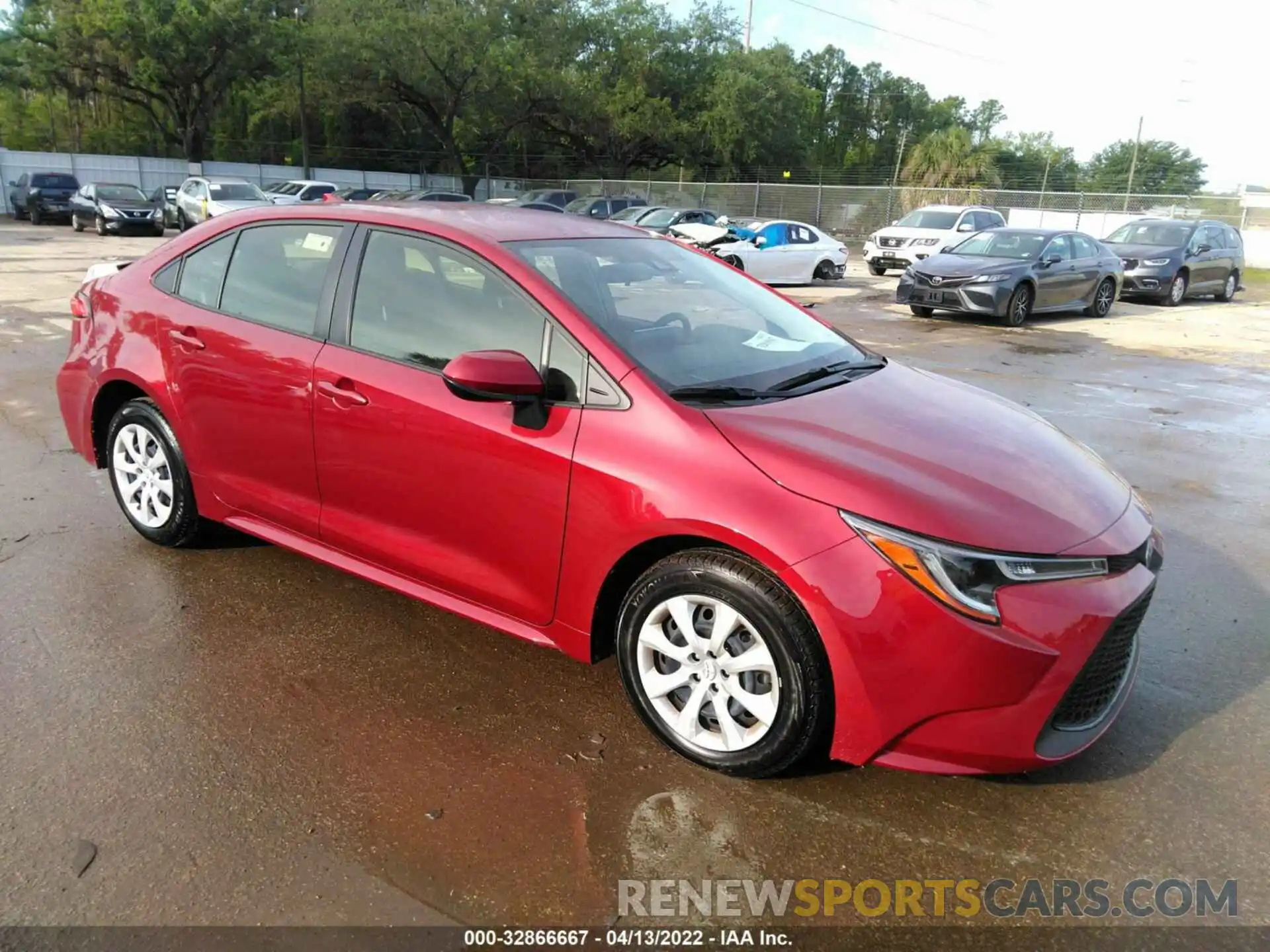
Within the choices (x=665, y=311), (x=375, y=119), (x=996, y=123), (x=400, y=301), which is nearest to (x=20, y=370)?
(x=400, y=301)

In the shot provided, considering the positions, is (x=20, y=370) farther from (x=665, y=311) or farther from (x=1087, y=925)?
(x=1087, y=925)

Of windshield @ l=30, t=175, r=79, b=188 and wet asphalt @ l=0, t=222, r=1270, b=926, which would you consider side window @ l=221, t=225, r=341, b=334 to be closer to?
wet asphalt @ l=0, t=222, r=1270, b=926

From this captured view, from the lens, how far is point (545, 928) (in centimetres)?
230

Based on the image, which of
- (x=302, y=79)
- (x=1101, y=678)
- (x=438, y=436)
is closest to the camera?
(x=1101, y=678)

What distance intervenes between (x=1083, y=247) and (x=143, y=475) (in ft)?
48.5

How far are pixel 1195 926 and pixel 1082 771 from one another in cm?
63

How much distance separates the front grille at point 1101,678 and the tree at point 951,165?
4131 cm

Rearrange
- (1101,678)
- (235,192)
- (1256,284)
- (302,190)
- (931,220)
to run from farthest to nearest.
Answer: (302,190), (235,192), (1256,284), (931,220), (1101,678)

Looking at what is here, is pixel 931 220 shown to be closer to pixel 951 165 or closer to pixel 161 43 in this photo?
pixel 951 165

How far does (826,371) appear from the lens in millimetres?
3557

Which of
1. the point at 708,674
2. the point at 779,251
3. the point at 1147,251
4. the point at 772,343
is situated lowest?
the point at 708,674

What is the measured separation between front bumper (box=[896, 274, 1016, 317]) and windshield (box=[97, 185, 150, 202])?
2336 centimetres

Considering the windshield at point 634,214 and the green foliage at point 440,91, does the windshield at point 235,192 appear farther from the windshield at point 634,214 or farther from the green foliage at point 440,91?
the green foliage at point 440,91

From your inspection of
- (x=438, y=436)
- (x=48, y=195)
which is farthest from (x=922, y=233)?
(x=48, y=195)
